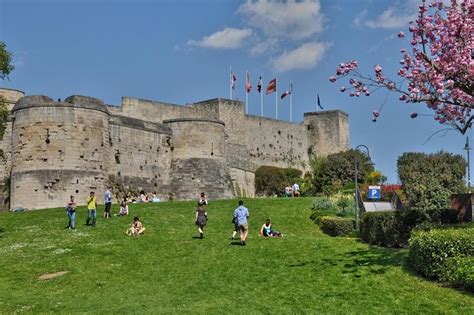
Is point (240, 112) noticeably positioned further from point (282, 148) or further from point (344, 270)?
point (344, 270)

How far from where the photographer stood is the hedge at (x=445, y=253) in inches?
609

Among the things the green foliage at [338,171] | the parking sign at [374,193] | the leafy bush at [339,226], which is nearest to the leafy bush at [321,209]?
the leafy bush at [339,226]

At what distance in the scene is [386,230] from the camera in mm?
22547

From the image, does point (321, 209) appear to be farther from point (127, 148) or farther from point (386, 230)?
point (127, 148)

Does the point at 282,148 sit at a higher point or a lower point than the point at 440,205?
higher

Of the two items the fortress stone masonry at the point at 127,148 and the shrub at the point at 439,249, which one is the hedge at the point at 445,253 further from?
the fortress stone masonry at the point at 127,148

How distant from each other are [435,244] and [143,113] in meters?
44.7

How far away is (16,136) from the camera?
145 feet

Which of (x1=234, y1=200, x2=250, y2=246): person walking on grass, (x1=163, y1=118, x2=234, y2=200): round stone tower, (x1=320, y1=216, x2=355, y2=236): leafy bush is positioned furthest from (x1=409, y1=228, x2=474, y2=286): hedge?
(x1=163, y1=118, x2=234, y2=200): round stone tower

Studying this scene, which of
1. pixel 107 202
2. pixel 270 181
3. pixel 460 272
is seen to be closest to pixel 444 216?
pixel 460 272

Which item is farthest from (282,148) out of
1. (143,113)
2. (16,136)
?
(16,136)

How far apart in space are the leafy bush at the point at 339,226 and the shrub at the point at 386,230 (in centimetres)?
638

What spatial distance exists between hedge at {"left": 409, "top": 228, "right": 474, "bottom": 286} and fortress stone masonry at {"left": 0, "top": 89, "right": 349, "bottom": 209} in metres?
30.8

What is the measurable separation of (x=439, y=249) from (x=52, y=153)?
106 feet
